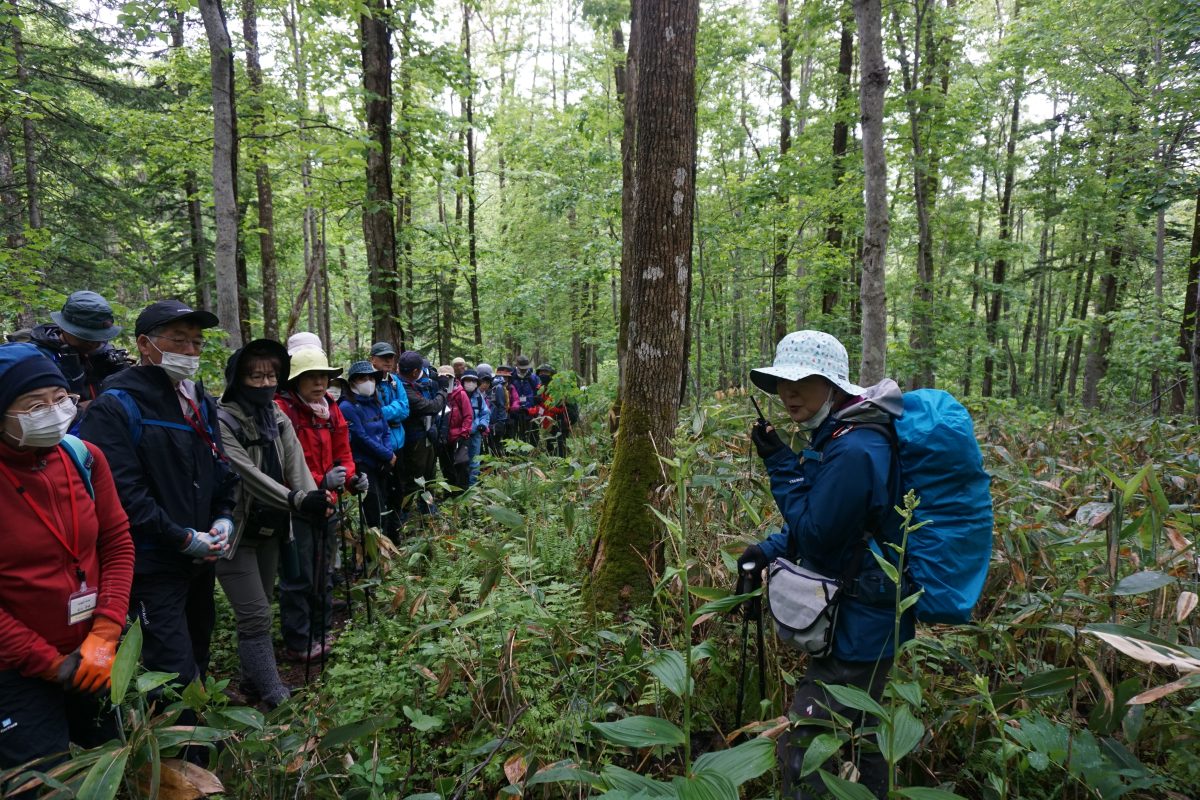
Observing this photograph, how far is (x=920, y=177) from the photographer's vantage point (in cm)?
1076

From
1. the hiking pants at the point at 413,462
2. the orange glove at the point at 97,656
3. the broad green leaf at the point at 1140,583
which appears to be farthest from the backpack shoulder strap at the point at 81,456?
the hiking pants at the point at 413,462

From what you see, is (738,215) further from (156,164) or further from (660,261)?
(156,164)

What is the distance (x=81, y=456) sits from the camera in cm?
Answer: 236

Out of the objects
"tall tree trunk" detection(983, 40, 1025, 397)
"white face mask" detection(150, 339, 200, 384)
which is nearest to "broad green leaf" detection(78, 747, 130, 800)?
"white face mask" detection(150, 339, 200, 384)

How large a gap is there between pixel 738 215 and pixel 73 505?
545 inches

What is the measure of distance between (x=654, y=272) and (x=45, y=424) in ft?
10.6

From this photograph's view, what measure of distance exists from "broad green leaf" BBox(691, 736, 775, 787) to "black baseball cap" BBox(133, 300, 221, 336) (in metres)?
3.06

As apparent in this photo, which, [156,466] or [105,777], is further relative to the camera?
[156,466]

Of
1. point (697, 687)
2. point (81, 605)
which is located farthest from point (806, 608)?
point (81, 605)

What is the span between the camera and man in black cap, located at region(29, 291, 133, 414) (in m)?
4.33

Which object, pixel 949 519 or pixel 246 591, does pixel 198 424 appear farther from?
pixel 949 519

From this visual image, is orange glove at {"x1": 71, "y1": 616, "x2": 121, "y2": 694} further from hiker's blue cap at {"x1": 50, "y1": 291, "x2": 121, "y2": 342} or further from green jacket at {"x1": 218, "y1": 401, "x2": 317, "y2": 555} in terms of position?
hiker's blue cap at {"x1": 50, "y1": 291, "x2": 121, "y2": 342}

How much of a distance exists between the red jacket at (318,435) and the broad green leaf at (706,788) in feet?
12.4

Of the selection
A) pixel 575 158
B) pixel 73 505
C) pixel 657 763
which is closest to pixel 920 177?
pixel 575 158
